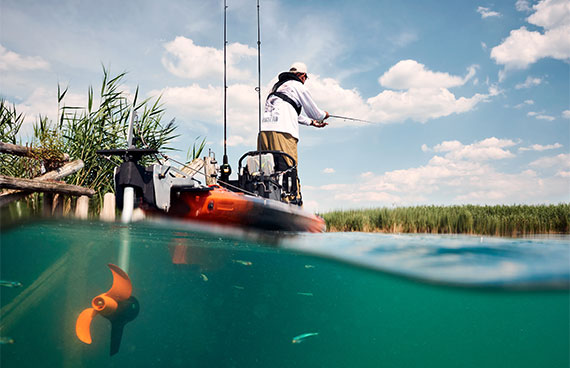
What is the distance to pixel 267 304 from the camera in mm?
11172

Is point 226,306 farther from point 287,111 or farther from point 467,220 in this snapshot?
point 467,220

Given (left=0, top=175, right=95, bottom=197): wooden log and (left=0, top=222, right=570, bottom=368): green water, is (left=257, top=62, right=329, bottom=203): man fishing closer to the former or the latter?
(left=0, top=222, right=570, bottom=368): green water

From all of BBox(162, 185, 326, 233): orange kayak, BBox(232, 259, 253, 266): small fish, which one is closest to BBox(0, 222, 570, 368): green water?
BBox(232, 259, 253, 266): small fish

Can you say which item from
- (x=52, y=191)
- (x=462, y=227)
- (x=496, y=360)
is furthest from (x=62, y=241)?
(x=496, y=360)

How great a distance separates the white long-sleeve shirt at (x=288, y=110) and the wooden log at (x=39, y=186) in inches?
144

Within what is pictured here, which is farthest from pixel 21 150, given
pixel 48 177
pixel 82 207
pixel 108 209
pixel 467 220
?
pixel 467 220

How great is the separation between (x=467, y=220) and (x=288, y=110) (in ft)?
20.1

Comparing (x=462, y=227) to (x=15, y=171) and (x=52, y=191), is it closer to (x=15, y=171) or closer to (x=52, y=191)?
(x=52, y=191)

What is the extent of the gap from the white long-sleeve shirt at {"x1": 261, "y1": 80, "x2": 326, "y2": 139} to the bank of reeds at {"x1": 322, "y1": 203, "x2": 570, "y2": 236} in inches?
177

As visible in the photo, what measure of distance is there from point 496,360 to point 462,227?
9487 millimetres

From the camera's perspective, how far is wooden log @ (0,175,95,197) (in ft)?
20.1

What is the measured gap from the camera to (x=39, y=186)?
638 centimetres

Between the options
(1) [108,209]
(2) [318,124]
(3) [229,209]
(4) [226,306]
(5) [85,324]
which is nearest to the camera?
(5) [85,324]

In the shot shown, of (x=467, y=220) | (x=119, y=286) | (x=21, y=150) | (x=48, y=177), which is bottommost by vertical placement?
(x=119, y=286)
